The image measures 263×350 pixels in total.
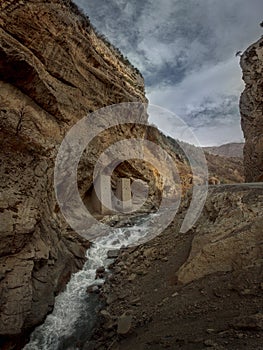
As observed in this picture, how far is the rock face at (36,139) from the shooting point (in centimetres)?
689

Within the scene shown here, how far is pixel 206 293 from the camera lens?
5246 millimetres

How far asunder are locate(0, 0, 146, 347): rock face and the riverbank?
2053 millimetres

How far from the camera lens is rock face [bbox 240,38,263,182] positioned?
1232 centimetres

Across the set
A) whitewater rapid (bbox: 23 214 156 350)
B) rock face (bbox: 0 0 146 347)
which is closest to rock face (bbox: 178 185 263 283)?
whitewater rapid (bbox: 23 214 156 350)

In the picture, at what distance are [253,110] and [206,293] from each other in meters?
10.6

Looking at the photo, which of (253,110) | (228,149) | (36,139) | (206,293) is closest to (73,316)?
(206,293)

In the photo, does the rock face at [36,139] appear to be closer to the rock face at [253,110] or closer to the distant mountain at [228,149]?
the rock face at [253,110]

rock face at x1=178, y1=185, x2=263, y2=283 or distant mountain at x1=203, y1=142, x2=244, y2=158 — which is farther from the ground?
distant mountain at x1=203, y1=142, x2=244, y2=158

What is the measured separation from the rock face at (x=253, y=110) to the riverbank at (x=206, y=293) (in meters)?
6.00

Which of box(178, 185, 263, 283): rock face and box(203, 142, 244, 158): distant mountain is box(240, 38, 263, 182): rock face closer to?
box(178, 185, 263, 283): rock face

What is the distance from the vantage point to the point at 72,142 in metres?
12.7

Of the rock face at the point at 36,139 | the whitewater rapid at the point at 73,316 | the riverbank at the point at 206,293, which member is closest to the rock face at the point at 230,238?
the riverbank at the point at 206,293

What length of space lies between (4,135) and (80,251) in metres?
5.44

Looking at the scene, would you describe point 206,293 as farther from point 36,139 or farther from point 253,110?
point 253,110
